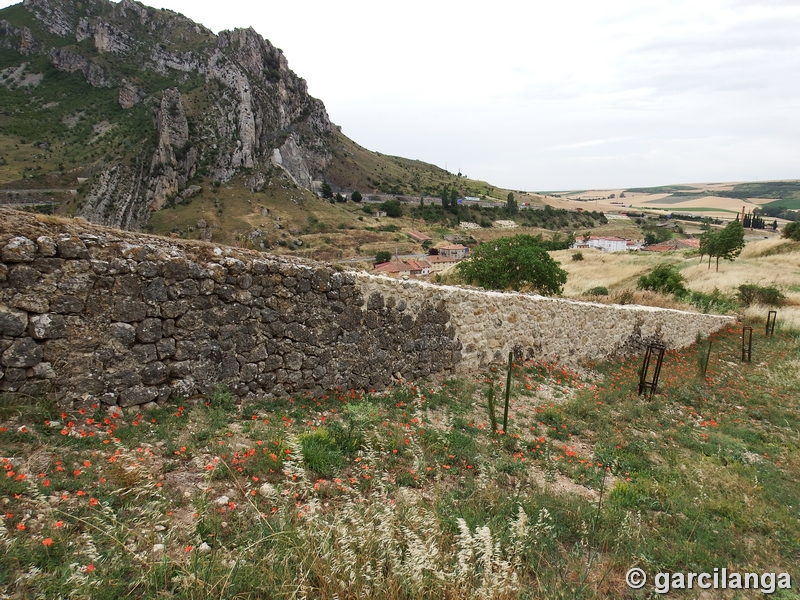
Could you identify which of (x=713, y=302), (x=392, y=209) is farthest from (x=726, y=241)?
(x=392, y=209)

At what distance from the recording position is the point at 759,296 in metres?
21.3

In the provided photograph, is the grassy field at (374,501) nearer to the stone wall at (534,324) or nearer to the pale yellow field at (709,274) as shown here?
the stone wall at (534,324)

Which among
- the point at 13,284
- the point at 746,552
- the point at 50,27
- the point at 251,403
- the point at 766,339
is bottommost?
the point at 766,339

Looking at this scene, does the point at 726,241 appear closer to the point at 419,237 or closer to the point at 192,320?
the point at 192,320

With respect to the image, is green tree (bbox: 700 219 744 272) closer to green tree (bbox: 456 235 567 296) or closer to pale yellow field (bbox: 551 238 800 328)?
pale yellow field (bbox: 551 238 800 328)

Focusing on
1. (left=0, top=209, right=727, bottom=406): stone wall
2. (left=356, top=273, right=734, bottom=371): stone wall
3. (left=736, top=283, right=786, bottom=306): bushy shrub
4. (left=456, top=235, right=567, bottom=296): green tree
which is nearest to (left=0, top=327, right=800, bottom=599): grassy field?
(left=0, top=209, right=727, bottom=406): stone wall

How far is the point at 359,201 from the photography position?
114 m

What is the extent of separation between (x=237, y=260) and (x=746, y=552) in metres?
6.63

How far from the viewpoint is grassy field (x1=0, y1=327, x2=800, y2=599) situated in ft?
8.54

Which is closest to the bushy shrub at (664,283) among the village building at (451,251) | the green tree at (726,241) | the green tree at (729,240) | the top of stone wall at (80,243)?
the green tree at (726,241)

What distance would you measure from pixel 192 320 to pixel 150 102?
113 meters

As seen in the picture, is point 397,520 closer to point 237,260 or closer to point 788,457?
point 237,260

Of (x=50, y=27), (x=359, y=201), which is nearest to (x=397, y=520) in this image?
(x=359, y=201)

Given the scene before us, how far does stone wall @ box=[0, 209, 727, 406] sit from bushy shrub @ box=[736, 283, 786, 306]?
2076 centimetres
